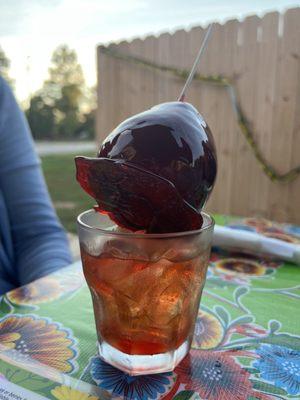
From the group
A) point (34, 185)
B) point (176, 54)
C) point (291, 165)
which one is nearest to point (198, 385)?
point (34, 185)

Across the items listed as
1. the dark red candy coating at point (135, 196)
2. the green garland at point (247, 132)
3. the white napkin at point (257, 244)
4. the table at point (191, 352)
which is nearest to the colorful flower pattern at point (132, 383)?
the table at point (191, 352)

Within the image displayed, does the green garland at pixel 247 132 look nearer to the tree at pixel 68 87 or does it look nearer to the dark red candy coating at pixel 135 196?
the dark red candy coating at pixel 135 196

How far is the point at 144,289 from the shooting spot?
0.33m

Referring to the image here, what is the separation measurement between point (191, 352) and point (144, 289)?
3.9 inches

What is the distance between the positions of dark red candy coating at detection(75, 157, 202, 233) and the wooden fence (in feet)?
6.52

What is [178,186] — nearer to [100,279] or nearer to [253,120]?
[100,279]

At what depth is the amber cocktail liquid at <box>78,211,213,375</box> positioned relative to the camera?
12.5 inches

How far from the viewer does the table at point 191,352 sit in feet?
1.07

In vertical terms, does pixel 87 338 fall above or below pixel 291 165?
above

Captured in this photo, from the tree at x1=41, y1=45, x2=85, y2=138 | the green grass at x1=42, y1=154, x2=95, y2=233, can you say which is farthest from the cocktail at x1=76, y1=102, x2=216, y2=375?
the tree at x1=41, y1=45, x2=85, y2=138

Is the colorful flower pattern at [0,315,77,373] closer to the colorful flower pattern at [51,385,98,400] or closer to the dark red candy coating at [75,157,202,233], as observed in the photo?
the colorful flower pattern at [51,385,98,400]

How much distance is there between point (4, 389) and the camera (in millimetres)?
322

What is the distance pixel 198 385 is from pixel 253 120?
212 cm

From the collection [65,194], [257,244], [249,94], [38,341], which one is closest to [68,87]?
[65,194]
